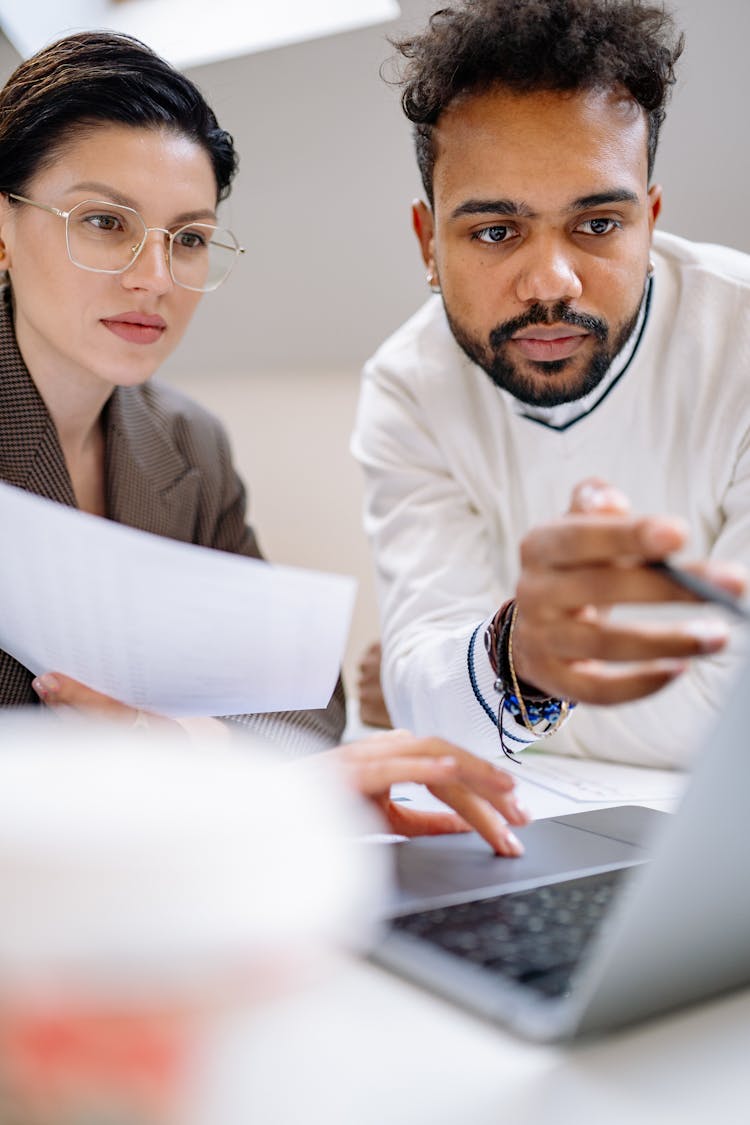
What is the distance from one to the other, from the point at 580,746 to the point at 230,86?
113 centimetres

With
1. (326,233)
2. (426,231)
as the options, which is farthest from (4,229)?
(326,233)

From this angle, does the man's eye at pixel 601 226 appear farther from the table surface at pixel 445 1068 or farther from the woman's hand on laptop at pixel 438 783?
the table surface at pixel 445 1068

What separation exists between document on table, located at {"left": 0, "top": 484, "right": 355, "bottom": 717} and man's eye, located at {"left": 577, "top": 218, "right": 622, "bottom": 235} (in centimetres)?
66

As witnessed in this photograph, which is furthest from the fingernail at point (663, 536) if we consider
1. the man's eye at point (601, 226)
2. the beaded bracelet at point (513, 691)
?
the man's eye at point (601, 226)

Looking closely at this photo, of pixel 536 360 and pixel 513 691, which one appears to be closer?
pixel 513 691

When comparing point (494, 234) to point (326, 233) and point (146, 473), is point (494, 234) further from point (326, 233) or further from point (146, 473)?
point (326, 233)

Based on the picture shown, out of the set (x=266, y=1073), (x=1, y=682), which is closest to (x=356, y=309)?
(x=1, y=682)

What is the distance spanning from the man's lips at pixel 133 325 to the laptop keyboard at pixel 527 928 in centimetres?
85

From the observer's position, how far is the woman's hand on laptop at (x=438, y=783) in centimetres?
71

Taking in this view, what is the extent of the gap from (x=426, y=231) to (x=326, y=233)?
581 mm

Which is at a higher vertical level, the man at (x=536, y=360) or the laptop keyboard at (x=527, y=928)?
the man at (x=536, y=360)

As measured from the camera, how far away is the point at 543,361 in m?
1.23

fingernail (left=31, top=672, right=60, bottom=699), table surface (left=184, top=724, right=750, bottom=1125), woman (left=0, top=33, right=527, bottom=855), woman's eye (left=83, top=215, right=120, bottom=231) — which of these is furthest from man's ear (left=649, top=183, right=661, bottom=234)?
table surface (left=184, top=724, right=750, bottom=1125)

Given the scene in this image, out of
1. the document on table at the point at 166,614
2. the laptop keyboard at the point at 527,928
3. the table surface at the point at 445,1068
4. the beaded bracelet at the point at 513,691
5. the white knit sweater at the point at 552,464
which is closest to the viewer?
the table surface at the point at 445,1068
